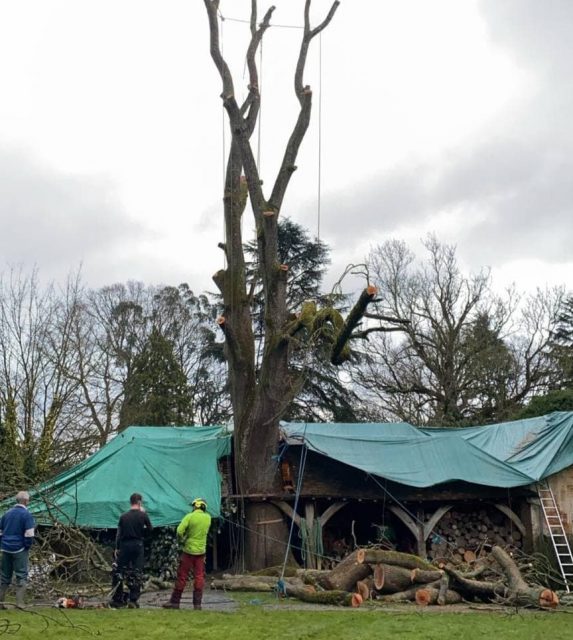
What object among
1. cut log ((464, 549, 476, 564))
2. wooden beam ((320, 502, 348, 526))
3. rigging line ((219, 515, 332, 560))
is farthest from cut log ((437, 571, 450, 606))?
wooden beam ((320, 502, 348, 526))

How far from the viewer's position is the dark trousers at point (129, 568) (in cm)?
953

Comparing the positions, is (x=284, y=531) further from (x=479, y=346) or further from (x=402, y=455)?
(x=479, y=346)

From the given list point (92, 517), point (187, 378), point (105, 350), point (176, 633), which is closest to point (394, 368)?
point (187, 378)

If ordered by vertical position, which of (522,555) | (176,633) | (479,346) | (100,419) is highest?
(479,346)

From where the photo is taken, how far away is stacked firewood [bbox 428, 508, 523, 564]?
51.8 feet

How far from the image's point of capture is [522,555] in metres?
14.4

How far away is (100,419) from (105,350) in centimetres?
252

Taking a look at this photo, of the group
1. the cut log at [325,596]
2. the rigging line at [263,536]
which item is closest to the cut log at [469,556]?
the rigging line at [263,536]

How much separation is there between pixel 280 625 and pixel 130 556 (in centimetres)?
220

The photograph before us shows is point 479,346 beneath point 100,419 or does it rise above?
above

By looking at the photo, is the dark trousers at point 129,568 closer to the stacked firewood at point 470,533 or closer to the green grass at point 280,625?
the green grass at point 280,625

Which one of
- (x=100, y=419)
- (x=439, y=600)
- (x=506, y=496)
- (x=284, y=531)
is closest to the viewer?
(x=439, y=600)

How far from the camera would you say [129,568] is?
31.4 feet

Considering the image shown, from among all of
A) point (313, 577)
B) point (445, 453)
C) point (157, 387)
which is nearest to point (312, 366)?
point (157, 387)
